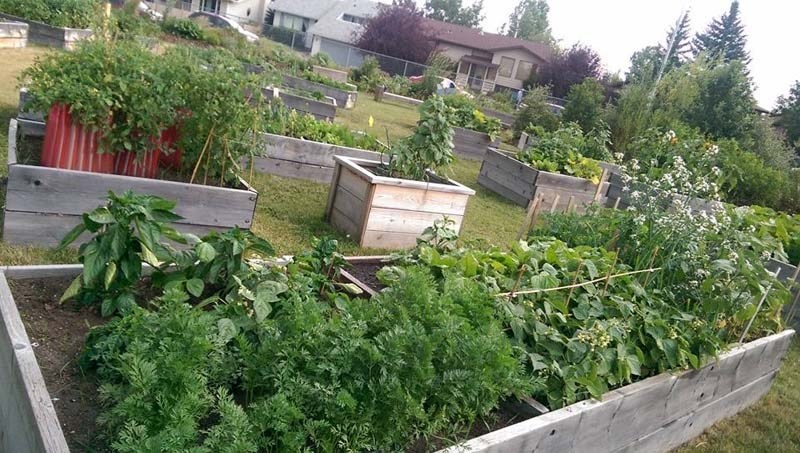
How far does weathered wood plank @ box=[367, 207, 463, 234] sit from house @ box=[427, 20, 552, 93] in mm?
44797

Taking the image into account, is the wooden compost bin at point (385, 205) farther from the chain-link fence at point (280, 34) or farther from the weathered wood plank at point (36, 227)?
the chain-link fence at point (280, 34)

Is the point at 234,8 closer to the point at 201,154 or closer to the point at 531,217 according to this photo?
the point at 201,154

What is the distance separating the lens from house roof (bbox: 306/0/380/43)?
46.9m

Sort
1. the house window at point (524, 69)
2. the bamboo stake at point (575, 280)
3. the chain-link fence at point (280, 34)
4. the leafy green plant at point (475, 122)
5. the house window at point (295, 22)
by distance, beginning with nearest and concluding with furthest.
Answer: the bamboo stake at point (575, 280), the leafy green plant at point (475, 122), the chain-link fence at point (280, 34), the house window at point (524, 69), the house window at point (295, 22)

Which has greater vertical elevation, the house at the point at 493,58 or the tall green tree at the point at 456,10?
the tall green tree at the point at 456,10

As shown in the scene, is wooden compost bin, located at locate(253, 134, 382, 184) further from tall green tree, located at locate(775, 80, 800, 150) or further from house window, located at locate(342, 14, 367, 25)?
house window, located at locate(342, 14, 367, 25)

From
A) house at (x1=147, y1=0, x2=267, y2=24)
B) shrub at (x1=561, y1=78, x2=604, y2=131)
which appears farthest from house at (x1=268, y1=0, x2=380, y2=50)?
shrub at (x1=561, y1=78, x2=604, y2=131)

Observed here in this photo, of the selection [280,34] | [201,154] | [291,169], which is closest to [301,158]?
[291,169]

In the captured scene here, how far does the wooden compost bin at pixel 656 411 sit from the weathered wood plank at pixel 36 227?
296 cm

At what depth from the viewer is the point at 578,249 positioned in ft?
12.6

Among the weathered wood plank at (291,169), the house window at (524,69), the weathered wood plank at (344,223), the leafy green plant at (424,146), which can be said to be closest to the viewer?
the weathered wood plank at (344,223)

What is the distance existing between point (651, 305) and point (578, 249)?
0.56 m

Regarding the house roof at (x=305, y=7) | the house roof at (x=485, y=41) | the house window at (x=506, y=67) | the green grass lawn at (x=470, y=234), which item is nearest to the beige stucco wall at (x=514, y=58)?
the house window at (x=506, y=67)

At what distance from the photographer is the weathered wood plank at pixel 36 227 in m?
3.74
